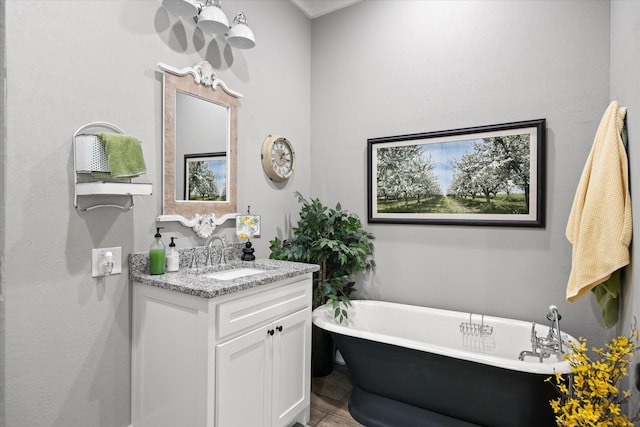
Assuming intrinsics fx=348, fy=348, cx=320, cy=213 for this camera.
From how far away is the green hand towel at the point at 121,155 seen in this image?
1.54 meters

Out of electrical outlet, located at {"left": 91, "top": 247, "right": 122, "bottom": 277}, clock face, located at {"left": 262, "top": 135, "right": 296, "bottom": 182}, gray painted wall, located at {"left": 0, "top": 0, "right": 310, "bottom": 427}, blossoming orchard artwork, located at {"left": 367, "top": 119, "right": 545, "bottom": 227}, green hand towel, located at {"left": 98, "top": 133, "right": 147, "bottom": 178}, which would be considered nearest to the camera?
gray painted wall, located at {"left": 0, "top": 0, "right": 310, "bottom": 427}

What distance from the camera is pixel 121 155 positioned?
1.56m

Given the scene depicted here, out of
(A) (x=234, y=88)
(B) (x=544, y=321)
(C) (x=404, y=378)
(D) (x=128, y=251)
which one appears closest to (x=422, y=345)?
(C) (x=404, y=378)

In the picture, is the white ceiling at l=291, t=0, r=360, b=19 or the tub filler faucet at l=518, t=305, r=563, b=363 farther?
the white ceiling at l=291, t=0, r=360, b=19

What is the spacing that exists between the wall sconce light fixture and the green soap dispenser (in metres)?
1.23

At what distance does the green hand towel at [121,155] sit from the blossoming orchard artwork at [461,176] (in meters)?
1.78

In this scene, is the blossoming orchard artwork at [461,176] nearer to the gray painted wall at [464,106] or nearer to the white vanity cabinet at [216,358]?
the gray painted wall at [464,106]

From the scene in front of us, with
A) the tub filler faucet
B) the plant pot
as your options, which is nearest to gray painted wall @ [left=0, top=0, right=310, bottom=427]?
the plant pot

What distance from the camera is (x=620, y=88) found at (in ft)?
5.91

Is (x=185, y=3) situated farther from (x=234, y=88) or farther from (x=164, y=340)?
(x=164, y=340)

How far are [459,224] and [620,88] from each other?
115 cm

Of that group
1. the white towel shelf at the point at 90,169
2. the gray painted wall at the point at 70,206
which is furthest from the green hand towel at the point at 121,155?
the gray painted wall at the point at 70,206

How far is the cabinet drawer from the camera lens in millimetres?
1594

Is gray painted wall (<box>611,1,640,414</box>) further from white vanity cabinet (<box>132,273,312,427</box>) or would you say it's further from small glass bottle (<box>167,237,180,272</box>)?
small glass bottle (<box>167,237,180,272</box>)
